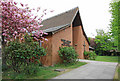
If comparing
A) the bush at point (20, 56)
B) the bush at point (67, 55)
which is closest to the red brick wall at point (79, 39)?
the bush at point (67, 55)

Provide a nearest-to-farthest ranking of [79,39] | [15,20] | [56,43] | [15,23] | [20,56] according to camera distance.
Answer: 1. [20,56]
2. [15,20]
3. [15,23]
4. [56,43]
5. [79,39]

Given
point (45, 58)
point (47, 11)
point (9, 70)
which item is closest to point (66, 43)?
point (45, 58)

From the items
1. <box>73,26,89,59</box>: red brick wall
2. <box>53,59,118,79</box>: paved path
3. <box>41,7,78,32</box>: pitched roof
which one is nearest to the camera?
<box>53,59,118,79</box>: paved path

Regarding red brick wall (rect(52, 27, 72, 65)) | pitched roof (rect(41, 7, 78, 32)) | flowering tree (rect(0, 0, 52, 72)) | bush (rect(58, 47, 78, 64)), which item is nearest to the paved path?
bush (rect(58, 47, 78, 64))

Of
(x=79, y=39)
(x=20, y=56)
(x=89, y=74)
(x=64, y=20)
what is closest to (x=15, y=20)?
(x=20, y=56)

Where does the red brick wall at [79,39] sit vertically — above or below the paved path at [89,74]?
above

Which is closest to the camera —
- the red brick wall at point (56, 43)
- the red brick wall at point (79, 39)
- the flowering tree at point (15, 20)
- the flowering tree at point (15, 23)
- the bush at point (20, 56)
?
the bush at point (20, 56)

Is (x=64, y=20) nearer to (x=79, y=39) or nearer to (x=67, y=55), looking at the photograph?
→ (x=79, y=39)

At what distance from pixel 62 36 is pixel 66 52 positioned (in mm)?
1989

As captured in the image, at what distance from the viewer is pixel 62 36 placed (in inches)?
365

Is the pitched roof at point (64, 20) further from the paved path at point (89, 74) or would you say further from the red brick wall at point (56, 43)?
the paved path at point (89, 74)

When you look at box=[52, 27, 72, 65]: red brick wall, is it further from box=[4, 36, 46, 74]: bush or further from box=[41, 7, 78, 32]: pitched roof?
box=[4, 36, 46, 74]: bush

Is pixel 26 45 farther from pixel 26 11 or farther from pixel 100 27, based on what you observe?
pixel 100 27

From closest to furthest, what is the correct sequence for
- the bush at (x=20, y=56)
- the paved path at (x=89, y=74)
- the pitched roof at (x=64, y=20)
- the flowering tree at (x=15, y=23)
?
the bush at (x=20, y=56) → the flowering tree at (x=15, y=23) → the paved path at (x=89, y=74) → the pitched roof at (x=64, y=20)
